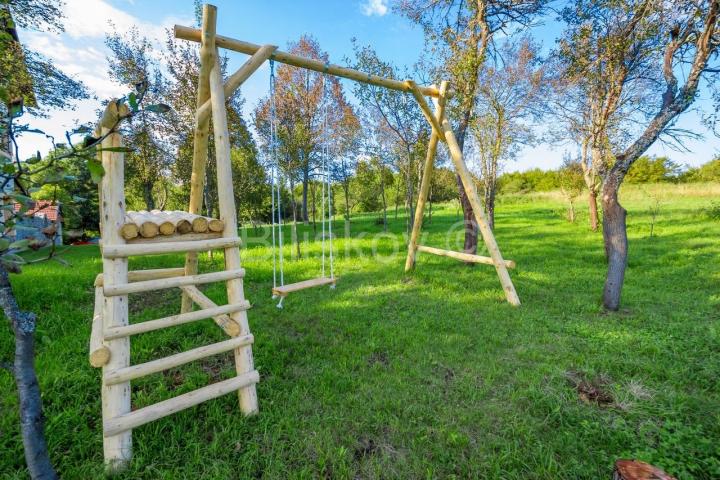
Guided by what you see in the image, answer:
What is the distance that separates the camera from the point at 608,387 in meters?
2.91

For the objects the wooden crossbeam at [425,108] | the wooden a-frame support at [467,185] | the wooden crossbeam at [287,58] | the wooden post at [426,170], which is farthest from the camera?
the wooden post at [426,170]

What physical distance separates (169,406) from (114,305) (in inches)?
31.0

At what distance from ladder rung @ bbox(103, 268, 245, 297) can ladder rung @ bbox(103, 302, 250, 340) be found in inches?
8.7

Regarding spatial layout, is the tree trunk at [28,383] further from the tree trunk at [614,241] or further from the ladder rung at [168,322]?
the tree trunk at [614,241]

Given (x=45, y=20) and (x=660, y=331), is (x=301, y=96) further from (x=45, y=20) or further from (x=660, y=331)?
(x=660, y=331)

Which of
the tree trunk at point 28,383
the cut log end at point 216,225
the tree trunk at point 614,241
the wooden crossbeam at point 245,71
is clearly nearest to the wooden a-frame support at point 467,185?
the tree trunk at point 614,241

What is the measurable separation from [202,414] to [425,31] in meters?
8.60

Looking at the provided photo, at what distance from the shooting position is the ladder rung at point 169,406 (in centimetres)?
203

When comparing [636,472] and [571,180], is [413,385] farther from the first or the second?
[571,180]

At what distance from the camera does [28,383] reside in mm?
1624

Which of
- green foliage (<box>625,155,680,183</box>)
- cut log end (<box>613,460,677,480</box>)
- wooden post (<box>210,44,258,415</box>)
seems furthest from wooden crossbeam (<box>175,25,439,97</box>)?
green foliage (<box>625,155,680,183</box>)

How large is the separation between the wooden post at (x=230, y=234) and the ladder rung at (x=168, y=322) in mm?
100

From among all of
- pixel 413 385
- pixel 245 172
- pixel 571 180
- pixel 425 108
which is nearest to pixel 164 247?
pixel 413 385

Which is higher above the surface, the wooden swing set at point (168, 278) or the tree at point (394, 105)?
the tree at point (394, 105)
